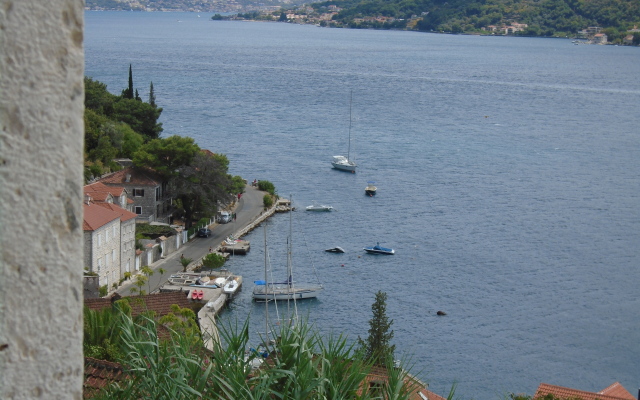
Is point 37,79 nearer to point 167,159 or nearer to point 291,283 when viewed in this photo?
point 291,283

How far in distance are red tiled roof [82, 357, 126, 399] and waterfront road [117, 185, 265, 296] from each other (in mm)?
17979

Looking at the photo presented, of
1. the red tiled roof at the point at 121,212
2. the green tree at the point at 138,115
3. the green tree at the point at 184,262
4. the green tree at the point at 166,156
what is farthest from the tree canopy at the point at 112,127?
the red tiled roof at the point at 121,212

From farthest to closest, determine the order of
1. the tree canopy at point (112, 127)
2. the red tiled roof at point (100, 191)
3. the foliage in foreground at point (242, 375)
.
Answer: the tree canopy at point (112, 127) < the red tiled roof at point (100, 191) < the foliage in foreground at point (242, 375)

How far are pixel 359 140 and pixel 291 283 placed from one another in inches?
1495

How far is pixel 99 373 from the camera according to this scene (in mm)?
8984

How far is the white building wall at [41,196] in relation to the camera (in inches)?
82.7

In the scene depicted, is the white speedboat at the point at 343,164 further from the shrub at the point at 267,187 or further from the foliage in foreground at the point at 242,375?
the foliage in foreground at the point at 242,375

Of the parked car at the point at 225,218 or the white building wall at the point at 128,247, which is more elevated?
the white building wall at the point at 128,247

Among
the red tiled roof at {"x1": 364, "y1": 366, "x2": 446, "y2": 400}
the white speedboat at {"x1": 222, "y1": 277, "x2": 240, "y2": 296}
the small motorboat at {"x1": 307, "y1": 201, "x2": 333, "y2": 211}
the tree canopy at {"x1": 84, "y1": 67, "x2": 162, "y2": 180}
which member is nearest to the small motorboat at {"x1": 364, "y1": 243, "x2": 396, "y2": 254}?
the small motorboat at {"x1": 307, "y1": 201, "x2": 333, "y2": 211}

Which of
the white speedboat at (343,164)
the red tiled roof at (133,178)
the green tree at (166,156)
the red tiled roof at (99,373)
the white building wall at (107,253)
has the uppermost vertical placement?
the red tiled roof at (99,373)

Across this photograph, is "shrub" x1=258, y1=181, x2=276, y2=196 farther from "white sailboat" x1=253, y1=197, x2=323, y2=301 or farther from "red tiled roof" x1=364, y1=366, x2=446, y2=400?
"red tiled roof" x1=364, y1=366, x2=446, y2=400

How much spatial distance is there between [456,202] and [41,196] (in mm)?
50077

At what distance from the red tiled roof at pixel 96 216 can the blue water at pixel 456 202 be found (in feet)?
21.9

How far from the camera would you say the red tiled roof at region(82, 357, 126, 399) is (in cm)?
851
